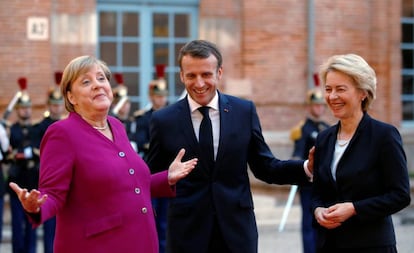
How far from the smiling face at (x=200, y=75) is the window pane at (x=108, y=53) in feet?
28.5

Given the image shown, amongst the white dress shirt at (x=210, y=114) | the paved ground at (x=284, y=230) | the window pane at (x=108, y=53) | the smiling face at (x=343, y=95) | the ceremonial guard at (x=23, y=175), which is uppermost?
the window pane at (x=108, y=53)

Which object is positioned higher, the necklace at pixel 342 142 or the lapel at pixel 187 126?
the lapel at pixel 187 126

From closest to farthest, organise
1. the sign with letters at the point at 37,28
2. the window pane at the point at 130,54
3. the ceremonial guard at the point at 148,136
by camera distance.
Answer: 1. the ceremonial guard at the point at 148,136
2. the sign with letters at the point at 37,28
3. the window pane at the point at 130,54

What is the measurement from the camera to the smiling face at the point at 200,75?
448 cm

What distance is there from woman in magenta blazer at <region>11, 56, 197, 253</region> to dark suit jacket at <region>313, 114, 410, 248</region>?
3.57 ft

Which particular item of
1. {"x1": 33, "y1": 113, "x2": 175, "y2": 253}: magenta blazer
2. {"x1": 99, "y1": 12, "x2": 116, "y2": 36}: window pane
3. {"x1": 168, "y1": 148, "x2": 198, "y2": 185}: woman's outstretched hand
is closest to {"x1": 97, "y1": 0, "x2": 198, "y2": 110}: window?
{"x1": 99, "y1": 12, "x2": 116, "y2": 36}: window pane

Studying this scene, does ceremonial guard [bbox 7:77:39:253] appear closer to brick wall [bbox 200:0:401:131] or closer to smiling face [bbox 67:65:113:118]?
brick wall [bbox 200:0:401:131]

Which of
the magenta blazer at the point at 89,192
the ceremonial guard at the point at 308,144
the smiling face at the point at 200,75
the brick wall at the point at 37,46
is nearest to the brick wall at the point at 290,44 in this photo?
the brick wall at the point at 37,46

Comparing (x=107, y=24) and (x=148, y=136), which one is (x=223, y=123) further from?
(x=107, y=24)

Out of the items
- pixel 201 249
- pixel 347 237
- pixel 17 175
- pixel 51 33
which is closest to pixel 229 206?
pixel 201 249

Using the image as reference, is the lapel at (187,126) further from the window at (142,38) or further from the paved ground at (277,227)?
the window at (142,38)

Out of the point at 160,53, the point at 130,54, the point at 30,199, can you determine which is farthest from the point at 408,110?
the point at 30,199

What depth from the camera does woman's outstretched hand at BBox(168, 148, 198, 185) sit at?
14.3 ft

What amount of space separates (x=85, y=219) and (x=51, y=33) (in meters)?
8.66
